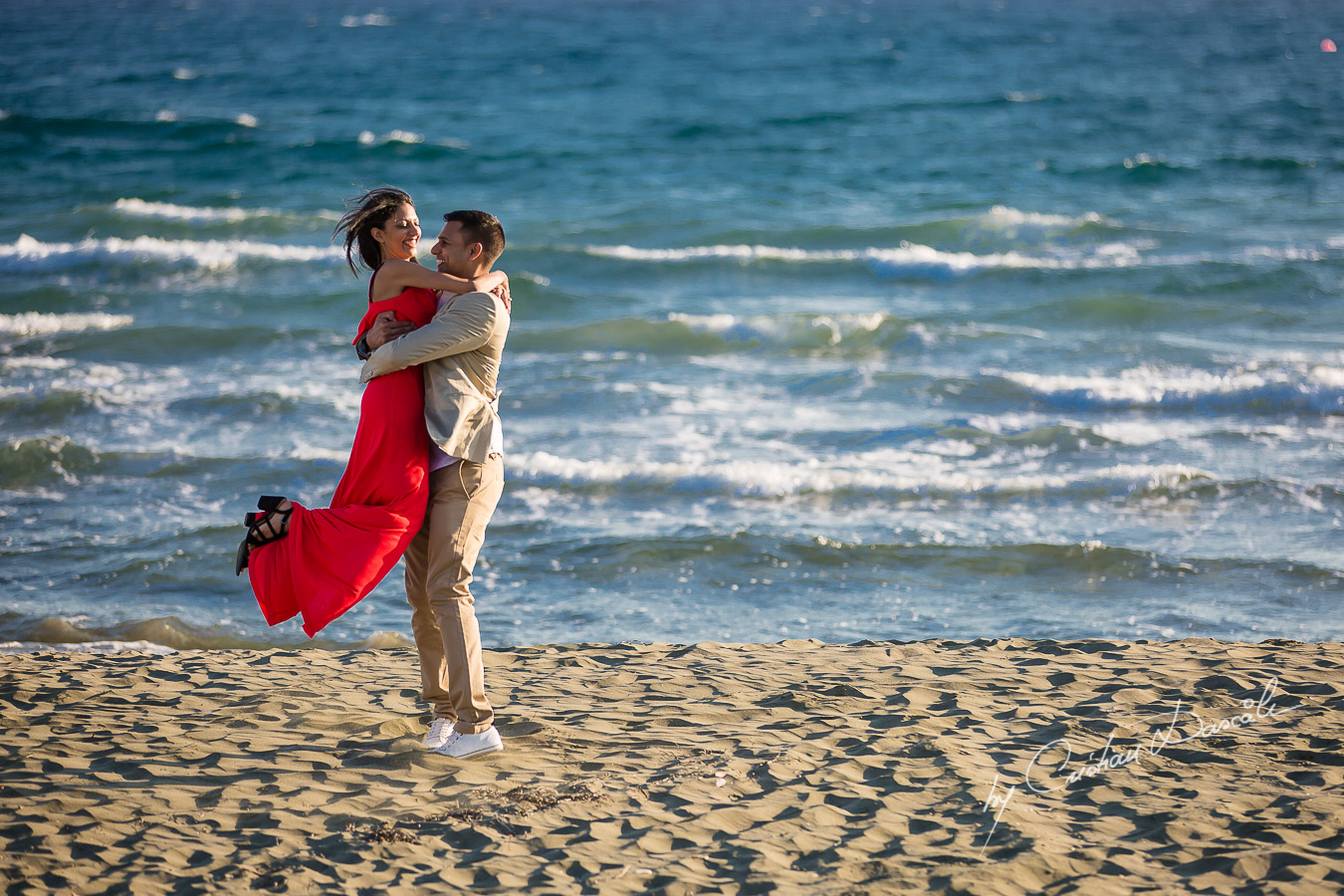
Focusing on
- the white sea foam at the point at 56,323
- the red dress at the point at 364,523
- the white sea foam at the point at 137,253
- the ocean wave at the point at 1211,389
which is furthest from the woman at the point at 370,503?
the white sea foam at the point at 137,253

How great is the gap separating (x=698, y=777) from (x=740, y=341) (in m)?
10.8

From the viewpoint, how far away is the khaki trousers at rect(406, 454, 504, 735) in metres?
4.33

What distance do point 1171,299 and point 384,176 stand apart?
55.3 ft

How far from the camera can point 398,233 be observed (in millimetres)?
4289

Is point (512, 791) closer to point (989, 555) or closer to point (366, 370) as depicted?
point (366, 370)

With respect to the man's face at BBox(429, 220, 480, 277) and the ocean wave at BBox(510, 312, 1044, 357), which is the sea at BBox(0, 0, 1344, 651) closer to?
the ocean wave at BBox(510, 312, 1044, 357)

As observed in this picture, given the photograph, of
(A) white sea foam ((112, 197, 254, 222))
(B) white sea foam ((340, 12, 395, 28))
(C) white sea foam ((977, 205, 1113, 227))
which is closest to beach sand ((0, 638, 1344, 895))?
(C) white sea foam ((977, 205, 1113, 227))

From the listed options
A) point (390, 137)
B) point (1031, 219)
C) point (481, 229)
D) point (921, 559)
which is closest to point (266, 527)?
point (481, 229)

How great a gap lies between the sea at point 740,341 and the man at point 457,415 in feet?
9.26

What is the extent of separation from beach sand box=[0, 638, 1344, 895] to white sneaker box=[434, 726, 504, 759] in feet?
0.23

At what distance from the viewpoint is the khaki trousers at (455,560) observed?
4328 millimetres

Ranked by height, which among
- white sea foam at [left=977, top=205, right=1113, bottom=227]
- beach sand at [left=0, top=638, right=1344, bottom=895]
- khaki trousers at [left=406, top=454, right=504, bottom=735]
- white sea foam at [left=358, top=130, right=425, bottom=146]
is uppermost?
white sea foam at [left=358, top=130, right=425, bottom=146]

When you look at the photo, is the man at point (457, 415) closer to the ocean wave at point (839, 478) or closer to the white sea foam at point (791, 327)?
the ocean wave at point (839, 478)

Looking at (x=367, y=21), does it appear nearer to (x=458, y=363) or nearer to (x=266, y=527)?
(x=458, y=363)
